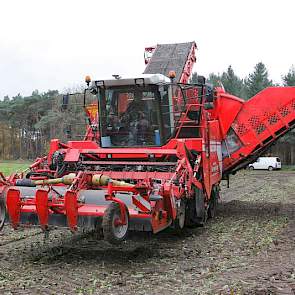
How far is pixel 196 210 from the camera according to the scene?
901cm

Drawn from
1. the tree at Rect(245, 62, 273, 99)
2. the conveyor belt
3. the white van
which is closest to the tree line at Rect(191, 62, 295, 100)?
the tree at Rect(245, 62, 273, 99)

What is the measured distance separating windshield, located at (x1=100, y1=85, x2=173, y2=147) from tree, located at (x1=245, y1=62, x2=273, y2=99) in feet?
121

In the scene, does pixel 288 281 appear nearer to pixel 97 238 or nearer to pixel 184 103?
pixel 97 238

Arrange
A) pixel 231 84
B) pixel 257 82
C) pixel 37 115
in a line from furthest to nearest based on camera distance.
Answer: pixel 37 115 < pixel 231 84 < pixel 257 82

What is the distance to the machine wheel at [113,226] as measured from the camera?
6.22 meters

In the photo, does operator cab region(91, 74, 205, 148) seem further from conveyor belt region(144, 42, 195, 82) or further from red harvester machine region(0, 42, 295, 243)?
conveyor belt region(144, 42, 195, 82)

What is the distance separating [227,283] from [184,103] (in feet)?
14.3

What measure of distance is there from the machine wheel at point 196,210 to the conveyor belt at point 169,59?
168 inches

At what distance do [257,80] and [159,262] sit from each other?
1624 inches

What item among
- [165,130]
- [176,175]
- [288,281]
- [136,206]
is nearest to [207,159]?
[165,130]

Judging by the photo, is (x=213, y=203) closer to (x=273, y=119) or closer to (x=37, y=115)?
(x=273, y=119)

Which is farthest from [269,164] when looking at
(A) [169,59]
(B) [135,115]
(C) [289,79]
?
(B) [135,115]

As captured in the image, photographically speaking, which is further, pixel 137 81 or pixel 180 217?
pixel 137 81

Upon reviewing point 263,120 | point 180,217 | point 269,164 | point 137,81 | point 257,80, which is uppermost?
point 257,80
